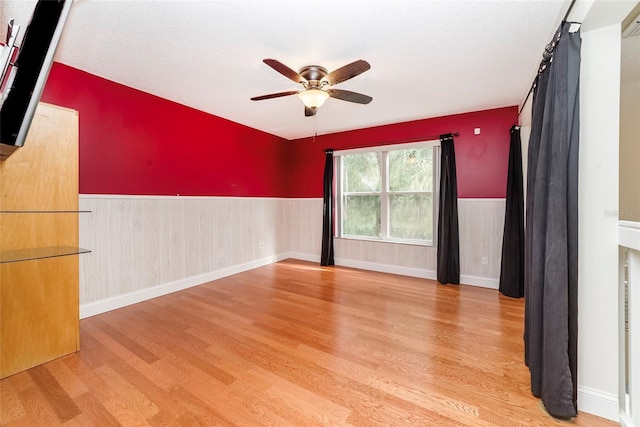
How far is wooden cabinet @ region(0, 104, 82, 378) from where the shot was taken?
1766mm

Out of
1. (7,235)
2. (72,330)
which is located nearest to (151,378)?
(72,330)

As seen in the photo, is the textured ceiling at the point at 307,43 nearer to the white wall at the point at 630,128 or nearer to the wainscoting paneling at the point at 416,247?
the white wall at the point at 630,128

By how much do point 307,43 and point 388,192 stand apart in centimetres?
274

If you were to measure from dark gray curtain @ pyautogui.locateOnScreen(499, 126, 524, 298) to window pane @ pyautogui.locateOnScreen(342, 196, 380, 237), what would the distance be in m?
1.80

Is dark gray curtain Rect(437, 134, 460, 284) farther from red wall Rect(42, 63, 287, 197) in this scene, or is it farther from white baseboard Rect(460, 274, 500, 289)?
red wall Rect(42, 63, 287, 197)

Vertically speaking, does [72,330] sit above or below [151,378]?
above

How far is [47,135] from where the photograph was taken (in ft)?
6.25

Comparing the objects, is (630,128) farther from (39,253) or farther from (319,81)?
(39,253)

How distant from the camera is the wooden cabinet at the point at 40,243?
5.79ft

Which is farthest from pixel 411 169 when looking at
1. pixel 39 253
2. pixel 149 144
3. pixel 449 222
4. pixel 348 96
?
pixel 39 253

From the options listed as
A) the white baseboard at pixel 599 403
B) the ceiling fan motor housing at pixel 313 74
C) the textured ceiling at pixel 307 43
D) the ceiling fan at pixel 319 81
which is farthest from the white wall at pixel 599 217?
the ceiling fan motor housing at pixel 313 74

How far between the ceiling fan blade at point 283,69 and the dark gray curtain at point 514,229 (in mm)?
2699

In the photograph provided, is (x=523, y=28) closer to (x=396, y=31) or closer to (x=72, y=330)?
(x=396, y=31)

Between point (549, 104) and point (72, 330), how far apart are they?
3487mm
